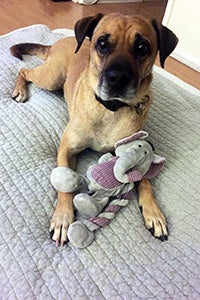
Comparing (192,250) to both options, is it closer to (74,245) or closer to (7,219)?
(74,245)

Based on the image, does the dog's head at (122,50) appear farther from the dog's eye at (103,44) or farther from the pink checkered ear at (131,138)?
the pink checkered ear at (131,138)

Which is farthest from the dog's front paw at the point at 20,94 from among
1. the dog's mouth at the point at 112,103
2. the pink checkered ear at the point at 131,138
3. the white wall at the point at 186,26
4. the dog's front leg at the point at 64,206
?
the white wall at the point at 186,26

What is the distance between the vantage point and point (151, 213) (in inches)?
46.3

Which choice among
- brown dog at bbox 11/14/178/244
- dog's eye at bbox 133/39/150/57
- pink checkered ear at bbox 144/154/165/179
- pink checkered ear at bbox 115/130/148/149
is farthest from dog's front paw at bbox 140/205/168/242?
dog's eye at bbox 133/39/150/57

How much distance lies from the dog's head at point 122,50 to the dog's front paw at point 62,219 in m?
0.39

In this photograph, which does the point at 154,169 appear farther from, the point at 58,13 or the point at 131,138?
the point at 58,13

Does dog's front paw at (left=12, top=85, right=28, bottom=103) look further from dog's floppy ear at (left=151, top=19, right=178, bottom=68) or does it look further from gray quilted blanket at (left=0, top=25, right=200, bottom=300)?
dog's floppy ear at (left=151, top=19, right=178, bottom=68)

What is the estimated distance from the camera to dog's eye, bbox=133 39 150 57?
113 centimetres

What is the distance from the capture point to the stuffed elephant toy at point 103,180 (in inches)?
42.1

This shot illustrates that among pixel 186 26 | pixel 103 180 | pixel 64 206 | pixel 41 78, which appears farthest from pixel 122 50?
pixel 186 26

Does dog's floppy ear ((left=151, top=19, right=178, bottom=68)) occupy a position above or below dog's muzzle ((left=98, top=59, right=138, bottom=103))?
above

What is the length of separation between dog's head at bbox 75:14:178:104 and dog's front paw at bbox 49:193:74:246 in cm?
39

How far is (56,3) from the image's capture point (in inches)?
132

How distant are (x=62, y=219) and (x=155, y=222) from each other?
0.33m
